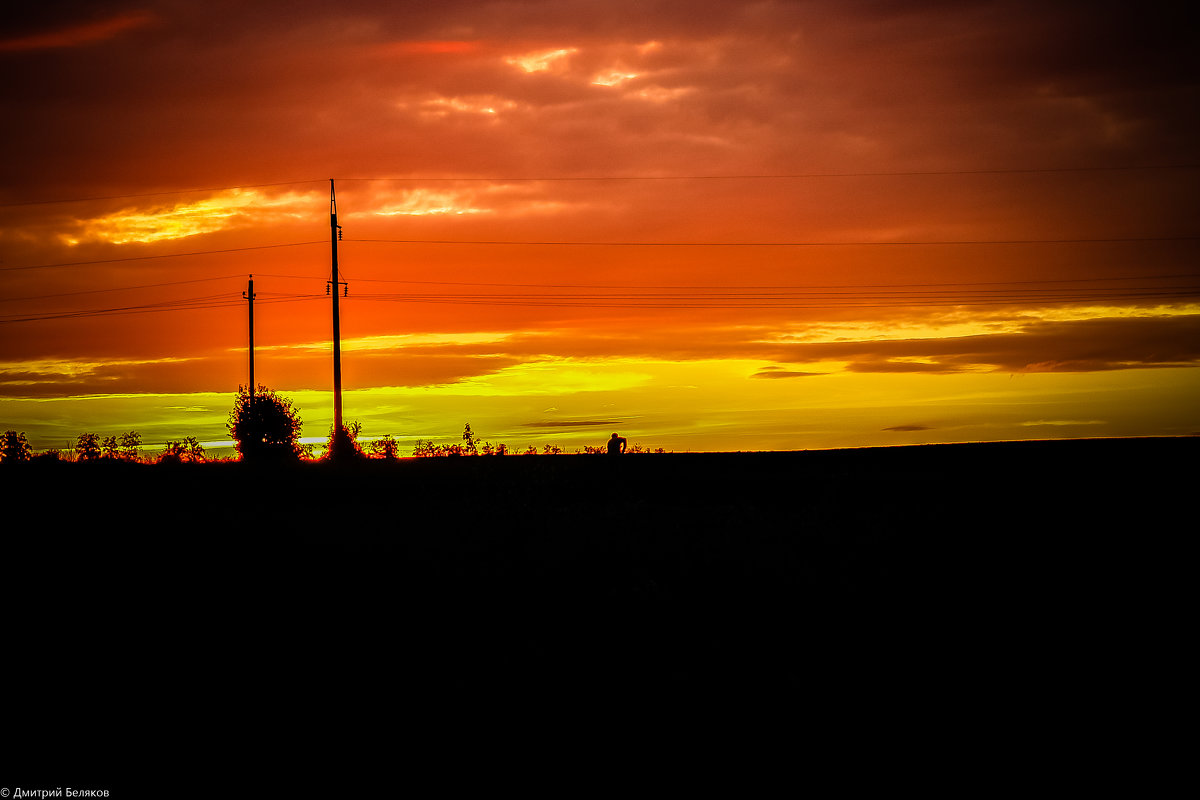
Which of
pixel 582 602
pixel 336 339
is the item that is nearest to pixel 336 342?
pixel 336 339

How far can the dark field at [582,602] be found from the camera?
11641 mm

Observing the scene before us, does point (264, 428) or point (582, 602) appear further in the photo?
point (264, 428)

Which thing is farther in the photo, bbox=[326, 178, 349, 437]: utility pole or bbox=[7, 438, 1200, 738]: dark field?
bbox=[326, 178, 349, 437]: utility pole

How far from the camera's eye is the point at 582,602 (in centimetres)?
1513

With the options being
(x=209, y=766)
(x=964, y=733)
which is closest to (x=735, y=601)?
(x=964, y=733)

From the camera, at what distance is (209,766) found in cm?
931

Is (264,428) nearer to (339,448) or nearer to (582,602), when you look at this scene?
(339,448)

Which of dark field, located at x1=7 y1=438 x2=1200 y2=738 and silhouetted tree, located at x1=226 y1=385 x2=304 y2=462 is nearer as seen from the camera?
dark field, located at x1=7 y1=438 x2=1200 y2=738

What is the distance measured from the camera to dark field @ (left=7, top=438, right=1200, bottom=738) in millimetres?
11641

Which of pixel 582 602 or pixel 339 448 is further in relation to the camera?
pixel 339 448

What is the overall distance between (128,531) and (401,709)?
1385cm

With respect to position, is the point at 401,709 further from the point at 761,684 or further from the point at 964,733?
the point at 964,733

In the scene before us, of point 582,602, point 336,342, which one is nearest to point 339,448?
point 336,342

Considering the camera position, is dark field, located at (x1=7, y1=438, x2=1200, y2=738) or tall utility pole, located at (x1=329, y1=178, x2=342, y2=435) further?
tall utility pole, located at (x1=329, y1=178, x2=342, y2=435)
